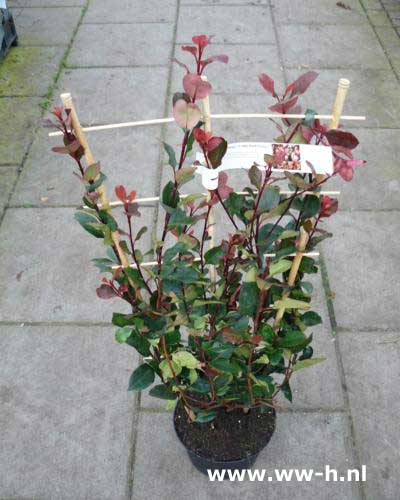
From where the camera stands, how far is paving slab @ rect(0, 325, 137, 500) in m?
1.78

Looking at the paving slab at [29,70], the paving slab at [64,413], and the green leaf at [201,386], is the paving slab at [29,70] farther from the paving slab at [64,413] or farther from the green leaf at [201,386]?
the green leaf at [201,386]

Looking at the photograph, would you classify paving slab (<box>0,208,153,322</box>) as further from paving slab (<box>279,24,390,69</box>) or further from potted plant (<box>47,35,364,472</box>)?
paving slab (<box>279,24,390,69</box>)

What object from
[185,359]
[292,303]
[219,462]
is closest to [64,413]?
[219,462]

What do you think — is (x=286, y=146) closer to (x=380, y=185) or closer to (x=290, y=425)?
(x=290, y=425)

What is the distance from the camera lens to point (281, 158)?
1002mm

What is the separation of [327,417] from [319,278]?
716 mm

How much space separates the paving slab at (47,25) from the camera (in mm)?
4018

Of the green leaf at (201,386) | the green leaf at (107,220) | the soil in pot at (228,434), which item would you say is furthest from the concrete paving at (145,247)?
the green leaf at (107,220)

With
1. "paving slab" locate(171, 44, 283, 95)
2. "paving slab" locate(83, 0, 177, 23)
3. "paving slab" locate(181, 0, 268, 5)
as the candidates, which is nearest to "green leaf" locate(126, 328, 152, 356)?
"paving slab" locate(171, 44, 283, 95)

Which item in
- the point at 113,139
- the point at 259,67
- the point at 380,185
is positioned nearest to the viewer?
the point at 380,185

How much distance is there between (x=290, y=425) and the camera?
1.89 m

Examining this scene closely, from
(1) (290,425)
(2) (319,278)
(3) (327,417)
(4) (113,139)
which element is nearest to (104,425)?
(1) (290,425)

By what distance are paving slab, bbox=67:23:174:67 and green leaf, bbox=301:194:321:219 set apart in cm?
296

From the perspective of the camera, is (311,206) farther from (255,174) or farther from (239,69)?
(239,69)
